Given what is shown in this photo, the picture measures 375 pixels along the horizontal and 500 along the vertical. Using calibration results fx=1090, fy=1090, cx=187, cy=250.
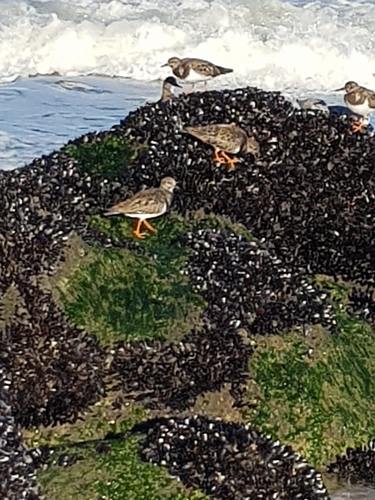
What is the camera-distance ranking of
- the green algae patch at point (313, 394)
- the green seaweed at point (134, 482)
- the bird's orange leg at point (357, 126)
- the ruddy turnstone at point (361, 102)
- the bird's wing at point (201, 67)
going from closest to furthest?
the green seaweed at point (134, 482), the green algae patch at point (313, 394), the bird's orange leg at point (357, 126), the ruddy turnstone at point (361, 102), the bird's wing at point (201, 67)

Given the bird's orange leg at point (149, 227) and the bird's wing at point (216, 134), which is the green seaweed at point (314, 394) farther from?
the bird's wing at point (216, 134)

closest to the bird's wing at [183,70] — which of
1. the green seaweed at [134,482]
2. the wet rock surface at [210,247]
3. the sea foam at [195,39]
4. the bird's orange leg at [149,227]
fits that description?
the wet rock surface at [210,247]

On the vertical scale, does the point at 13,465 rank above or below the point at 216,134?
below

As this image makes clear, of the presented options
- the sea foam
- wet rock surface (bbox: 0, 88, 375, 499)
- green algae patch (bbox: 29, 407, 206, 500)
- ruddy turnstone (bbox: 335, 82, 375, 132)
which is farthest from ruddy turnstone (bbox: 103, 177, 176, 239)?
the sea foam

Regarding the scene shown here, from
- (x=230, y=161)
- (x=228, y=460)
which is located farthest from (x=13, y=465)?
(x=230, y=161)

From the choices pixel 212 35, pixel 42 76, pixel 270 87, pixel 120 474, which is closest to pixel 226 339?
pixel 120 474

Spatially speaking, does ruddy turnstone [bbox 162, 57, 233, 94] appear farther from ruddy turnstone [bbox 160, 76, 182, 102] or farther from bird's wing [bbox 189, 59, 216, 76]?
ruddy turnstone [bbox 160, 76, 182, 102]

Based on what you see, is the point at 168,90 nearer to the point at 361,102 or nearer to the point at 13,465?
the point at 361,102

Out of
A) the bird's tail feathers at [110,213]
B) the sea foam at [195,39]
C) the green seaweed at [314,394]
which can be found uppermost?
the bird's tail feathers at [110,213]
